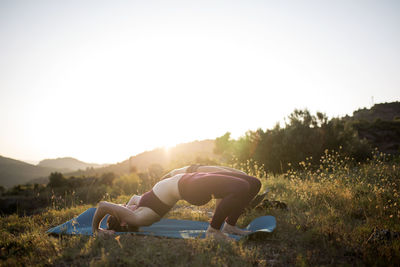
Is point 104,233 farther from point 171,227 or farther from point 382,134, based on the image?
point 382,134

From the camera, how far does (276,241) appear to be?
3.13 meters

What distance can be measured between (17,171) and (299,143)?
4504 cm

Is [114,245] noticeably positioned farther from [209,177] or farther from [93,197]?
[93,197]

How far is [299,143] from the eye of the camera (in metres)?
10.8

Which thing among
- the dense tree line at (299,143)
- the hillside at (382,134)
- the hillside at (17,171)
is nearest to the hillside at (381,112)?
the hillside at (382,134)

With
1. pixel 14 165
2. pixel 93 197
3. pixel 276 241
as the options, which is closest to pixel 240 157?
pixel 93 197

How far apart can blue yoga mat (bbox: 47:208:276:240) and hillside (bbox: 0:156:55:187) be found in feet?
124

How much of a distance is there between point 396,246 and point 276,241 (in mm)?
1241

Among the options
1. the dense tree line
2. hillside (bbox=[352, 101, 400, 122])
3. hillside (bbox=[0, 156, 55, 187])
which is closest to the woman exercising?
the dense tree line

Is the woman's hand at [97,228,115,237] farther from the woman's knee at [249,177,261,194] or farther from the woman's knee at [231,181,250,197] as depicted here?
the woman's knee at [249,177,261,194]

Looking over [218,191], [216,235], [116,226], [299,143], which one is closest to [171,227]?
[116,226]

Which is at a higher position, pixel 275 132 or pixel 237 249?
pixel 275 132

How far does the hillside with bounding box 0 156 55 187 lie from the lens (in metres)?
35.2

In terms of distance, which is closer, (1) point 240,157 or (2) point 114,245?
(2) point 114,245
